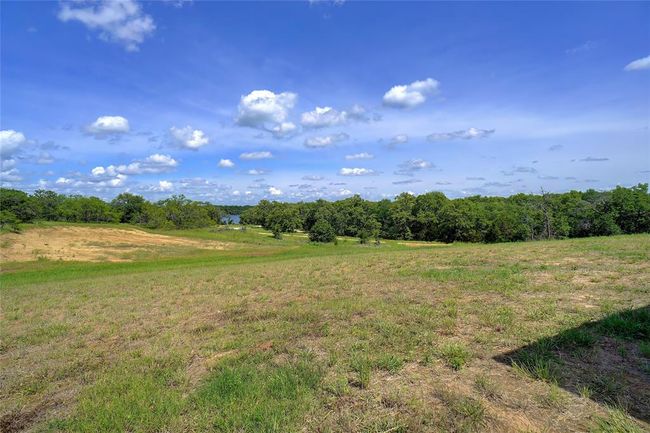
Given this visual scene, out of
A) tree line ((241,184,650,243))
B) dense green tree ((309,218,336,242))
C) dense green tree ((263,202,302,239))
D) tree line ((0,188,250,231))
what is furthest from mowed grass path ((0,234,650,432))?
dense green tree ((263,202,302,239))

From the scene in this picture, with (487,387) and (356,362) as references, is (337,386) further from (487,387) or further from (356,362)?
(487,387)

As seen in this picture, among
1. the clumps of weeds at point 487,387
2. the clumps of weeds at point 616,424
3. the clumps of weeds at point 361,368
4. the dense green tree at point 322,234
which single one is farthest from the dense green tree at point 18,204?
the clumps of weeds at point 616,424

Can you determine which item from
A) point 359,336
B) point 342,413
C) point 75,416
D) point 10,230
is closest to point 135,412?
point 75,416

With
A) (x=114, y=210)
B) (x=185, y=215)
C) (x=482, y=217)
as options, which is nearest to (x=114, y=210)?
(x=114, y=210)

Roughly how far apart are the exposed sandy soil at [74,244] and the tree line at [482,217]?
3976cm

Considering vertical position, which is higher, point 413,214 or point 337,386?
point 413,214

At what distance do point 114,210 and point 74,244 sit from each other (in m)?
78.3

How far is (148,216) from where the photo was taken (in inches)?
4493

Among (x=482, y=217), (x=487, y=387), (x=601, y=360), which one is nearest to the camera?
(x=487, y=387)

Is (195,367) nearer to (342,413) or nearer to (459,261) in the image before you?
(342,413)

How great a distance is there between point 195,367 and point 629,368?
6.20m

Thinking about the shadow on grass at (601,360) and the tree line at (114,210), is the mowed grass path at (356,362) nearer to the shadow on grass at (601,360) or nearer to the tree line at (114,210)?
the shadow on grass at (601,360)

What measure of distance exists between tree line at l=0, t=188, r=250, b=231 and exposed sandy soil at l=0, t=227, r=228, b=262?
124ft

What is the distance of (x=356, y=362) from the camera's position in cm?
547
